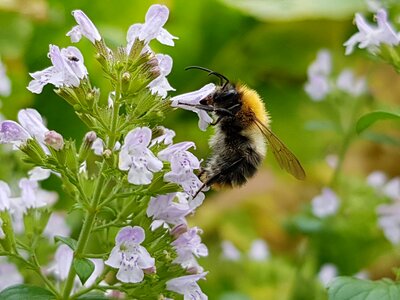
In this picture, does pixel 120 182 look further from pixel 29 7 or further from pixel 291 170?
pixel 29 7

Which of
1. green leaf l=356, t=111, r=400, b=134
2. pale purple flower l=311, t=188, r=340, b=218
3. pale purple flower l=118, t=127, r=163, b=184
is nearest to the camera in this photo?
pale purple flower l=118, t=127, r=163, b=184

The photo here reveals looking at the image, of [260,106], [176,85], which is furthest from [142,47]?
[176,85]

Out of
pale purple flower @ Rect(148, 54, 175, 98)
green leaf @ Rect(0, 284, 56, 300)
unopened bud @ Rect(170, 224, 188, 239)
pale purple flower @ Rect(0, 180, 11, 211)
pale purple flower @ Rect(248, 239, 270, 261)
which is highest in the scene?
pale purple flower @ Rect(248, 239, 270, 261)

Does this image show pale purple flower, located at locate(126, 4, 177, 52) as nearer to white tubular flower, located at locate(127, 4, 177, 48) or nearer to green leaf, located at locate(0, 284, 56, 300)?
white tubular flower, located at locate(127, 4, 177, 48)

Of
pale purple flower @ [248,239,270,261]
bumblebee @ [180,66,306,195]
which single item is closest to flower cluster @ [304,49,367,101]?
pale purple flower @ [248,239,270,261]

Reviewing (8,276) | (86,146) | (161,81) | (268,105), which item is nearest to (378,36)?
(161,81)

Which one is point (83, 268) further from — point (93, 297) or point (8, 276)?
point (8, 276)
